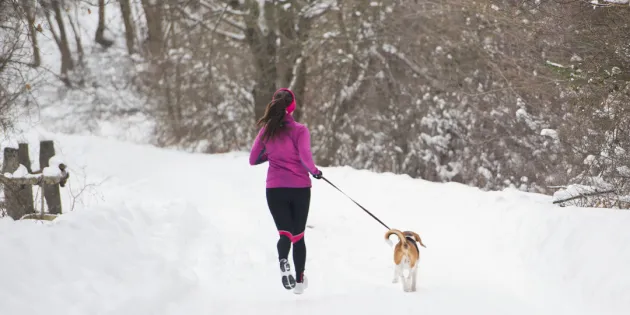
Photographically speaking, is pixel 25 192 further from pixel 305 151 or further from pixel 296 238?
pixel 305 151

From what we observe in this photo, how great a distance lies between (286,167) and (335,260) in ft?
8.82

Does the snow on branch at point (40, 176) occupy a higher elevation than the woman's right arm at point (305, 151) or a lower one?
lower

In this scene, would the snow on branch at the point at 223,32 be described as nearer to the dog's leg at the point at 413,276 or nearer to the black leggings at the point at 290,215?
the black leggings at the point at 290,215

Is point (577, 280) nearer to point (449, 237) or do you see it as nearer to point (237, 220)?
point (449, 237)

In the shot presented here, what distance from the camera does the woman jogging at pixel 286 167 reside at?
6020 millimetres

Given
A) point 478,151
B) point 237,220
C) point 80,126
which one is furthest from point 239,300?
point 80,126

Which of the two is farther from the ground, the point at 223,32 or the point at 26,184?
the point at 223,32

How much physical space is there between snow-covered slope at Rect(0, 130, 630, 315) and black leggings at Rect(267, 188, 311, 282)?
1.50ft

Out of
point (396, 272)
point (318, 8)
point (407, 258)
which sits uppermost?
point (318, 8)

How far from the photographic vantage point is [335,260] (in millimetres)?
8383

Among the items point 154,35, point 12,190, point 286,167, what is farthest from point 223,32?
point 286,167

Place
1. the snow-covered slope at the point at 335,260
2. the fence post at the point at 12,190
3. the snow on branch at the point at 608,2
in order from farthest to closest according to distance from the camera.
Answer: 1. the fence post at the point at 12,190
2. the snow on branch at the point at 608,2
3. the snow-covered slope at the point at 335,260

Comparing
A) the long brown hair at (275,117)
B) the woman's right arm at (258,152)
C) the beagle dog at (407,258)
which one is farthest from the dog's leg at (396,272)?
the long brown hair at (275,117)

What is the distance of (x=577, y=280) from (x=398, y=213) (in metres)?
5.08
